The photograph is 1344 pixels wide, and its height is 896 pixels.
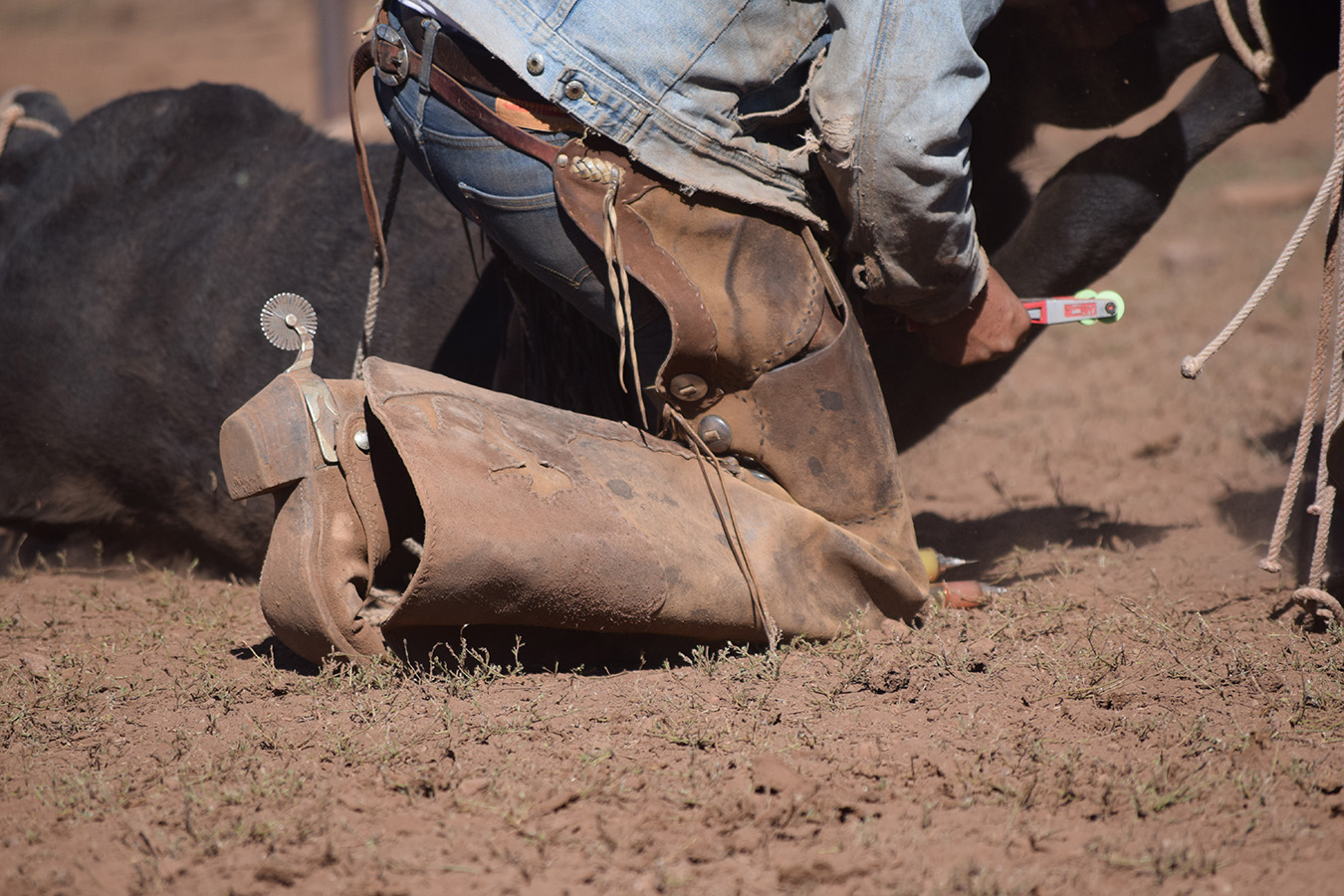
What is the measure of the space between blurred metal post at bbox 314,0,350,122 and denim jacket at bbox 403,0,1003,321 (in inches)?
212

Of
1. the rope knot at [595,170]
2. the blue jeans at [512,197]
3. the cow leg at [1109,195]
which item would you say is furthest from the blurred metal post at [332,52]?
the rope knot at [595,170]

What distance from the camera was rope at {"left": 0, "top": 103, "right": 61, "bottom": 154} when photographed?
11.2ft

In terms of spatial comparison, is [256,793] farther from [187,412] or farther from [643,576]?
[187,412]

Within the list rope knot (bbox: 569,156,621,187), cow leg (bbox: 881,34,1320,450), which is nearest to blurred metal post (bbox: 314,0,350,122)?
cow leg (bbox: 881,34,1320,450)

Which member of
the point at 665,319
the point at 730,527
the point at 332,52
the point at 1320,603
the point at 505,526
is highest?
the point at 332,52

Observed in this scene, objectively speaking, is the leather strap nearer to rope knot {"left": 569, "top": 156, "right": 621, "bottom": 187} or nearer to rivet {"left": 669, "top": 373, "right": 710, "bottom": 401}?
rope knot {"left": 569, "top": 156, "right": 621, "bottom": 187}

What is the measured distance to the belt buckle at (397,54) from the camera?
6.61ft

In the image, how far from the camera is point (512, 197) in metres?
2.02

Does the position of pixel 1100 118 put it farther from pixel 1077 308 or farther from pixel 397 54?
pixel 397 54

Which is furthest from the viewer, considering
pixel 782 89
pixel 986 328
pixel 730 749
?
pixel 986 328

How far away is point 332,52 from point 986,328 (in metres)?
5.71

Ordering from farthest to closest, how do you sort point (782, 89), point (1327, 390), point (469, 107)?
1. point (1327, 390)
2. point (782, 89)
3. point (469, 107)

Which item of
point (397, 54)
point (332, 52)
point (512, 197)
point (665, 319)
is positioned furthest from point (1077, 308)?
point (332, 52)

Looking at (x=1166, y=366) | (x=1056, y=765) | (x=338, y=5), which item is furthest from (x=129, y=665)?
(x=338, y=5)
